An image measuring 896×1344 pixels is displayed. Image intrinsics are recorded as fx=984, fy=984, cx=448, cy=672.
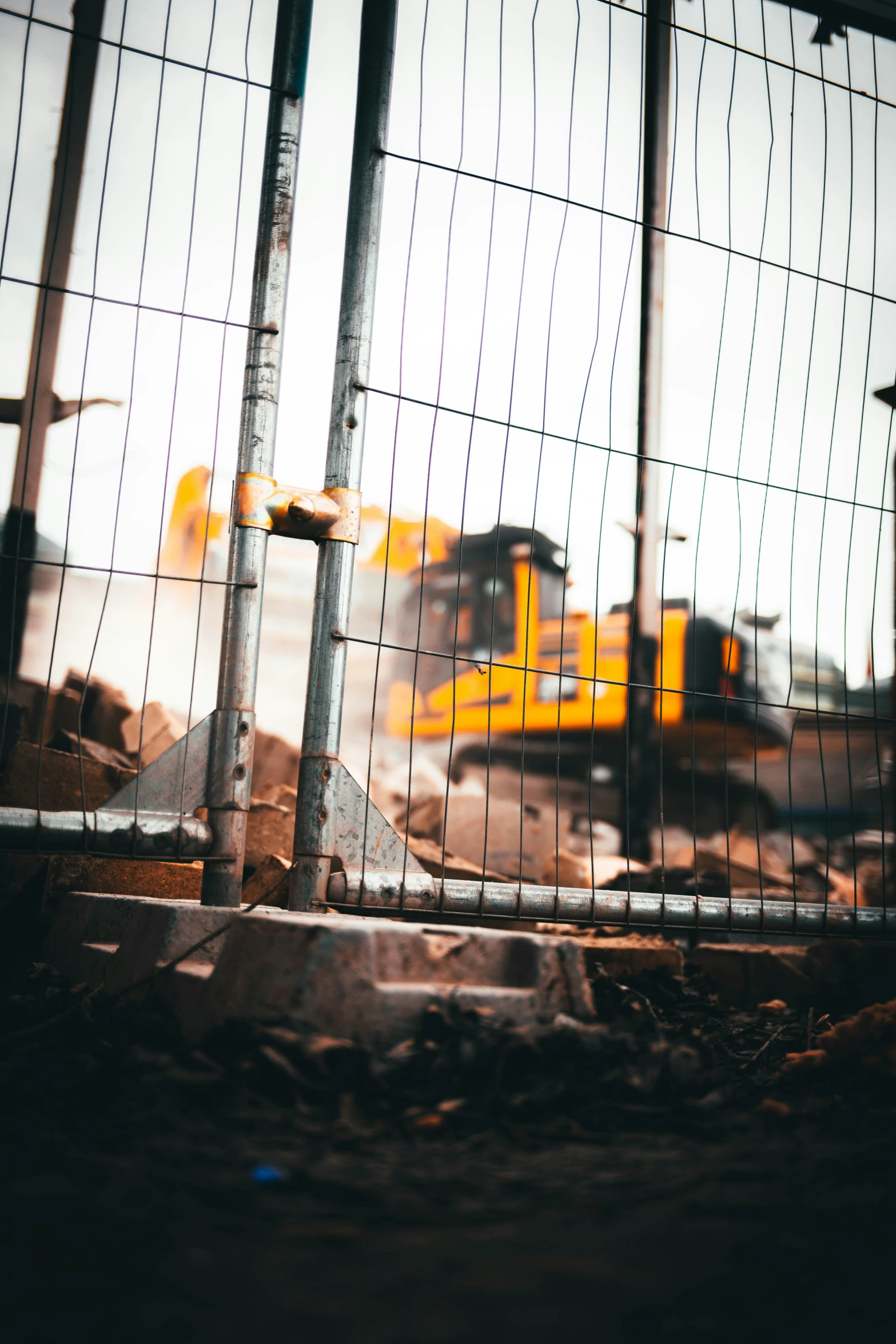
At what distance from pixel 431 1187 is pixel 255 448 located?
5.51 feet

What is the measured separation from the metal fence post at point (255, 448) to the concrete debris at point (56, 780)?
2.61 feet

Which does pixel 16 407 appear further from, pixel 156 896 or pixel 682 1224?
pixel 682 1224

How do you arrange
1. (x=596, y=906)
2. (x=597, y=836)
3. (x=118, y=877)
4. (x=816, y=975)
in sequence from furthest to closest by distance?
(x=597, y=836)
(x=816, y=975)
(x=118, y=877)
(x=596, y=906)

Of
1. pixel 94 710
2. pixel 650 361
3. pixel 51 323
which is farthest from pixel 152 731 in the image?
pixel 650 361

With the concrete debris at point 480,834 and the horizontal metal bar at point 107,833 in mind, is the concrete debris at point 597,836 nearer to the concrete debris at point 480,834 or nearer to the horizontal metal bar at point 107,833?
the concrete debris at point 480,834

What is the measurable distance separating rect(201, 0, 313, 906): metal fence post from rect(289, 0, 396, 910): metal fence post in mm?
141

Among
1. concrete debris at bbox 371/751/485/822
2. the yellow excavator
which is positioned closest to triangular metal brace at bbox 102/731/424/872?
concrete debris at bbox 371/751/485/822

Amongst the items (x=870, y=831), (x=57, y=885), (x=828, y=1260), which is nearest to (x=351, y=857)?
(x=57, y=885)

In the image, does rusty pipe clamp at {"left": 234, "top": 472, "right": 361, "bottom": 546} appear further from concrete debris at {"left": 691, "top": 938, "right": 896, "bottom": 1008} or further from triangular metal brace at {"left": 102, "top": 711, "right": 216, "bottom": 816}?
concrete debris at {"left": 691, "top": 938, "right": 896, "bottom": 1008}

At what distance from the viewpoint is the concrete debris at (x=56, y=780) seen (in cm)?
295

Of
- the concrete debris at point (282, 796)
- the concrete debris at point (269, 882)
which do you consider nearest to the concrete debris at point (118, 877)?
the concrete debris at point (269, 882)

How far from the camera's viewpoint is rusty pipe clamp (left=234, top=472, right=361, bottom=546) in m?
2.33

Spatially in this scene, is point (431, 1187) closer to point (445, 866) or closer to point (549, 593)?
point (445, 866)

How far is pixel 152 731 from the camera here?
5348 mm
